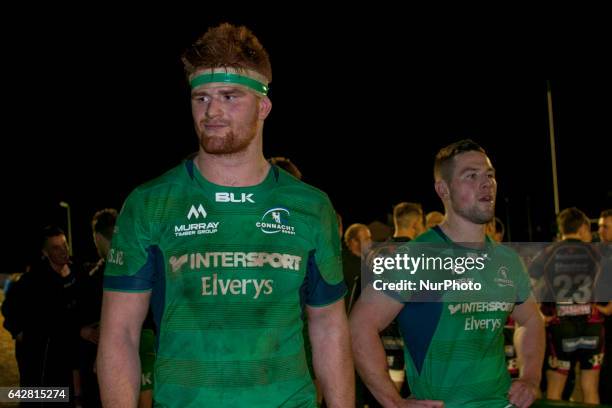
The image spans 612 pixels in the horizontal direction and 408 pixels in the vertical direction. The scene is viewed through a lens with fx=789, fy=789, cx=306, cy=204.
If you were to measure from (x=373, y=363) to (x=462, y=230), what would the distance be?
0.97 m

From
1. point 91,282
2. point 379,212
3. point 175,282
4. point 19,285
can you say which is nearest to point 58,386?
point 19,285

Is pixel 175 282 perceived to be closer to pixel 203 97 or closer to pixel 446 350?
pixel 203 97

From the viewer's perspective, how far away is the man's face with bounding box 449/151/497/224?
181 inches

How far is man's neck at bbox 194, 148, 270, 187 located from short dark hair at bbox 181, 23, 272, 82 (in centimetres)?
34

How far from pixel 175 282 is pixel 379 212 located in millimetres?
73650

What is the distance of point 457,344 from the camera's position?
4246 mm

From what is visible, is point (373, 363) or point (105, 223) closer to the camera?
point (373, 363)

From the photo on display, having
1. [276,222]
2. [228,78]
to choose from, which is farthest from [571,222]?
[228,78]

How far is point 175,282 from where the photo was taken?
2.87 m

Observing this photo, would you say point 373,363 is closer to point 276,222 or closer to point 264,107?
point 276,222

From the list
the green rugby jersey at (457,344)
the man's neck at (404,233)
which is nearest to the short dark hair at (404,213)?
the man's neck at (404,233)

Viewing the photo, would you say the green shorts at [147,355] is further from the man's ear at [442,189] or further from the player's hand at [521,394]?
the player's hand at [521,394]

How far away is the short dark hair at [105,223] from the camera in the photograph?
7141mm

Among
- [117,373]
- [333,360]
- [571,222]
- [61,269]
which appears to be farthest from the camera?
[571,222]
